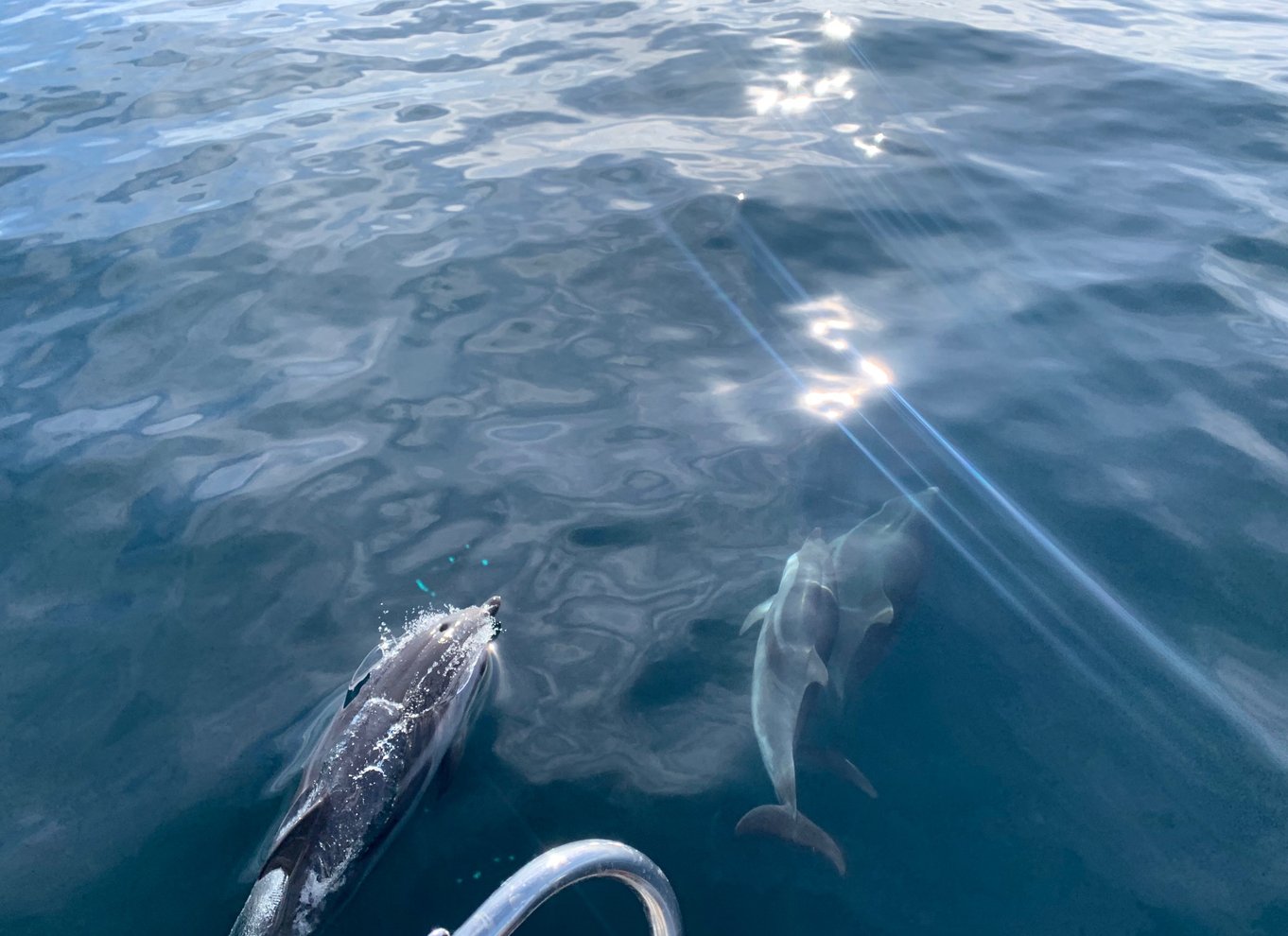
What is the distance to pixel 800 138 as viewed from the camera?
14.0 meters

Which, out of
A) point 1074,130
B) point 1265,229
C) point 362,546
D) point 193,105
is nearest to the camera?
point 362,546

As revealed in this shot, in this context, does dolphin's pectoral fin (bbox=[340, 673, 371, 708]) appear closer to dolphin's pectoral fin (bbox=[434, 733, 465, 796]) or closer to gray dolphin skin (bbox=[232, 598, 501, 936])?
gray dolphin skin (bbox=[232, 598, 501, 936])

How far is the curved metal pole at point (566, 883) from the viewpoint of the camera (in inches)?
121

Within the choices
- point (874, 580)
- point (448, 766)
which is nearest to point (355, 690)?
point (448, 766)

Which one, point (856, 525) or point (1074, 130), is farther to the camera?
point (1074, 130)

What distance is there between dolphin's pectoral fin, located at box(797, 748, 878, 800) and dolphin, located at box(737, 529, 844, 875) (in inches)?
4.6

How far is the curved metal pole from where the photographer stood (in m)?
3.08

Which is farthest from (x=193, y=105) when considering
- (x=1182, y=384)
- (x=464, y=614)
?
(x=1182, y=384)

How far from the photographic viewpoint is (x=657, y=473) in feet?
26.4

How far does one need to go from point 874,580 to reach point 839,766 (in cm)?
169

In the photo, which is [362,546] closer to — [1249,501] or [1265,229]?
[1249,501]

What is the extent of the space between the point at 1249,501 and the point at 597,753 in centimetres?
571

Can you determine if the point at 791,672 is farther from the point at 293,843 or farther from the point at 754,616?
the point at 293,843

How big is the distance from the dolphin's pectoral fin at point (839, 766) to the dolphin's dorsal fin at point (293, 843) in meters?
2.88
